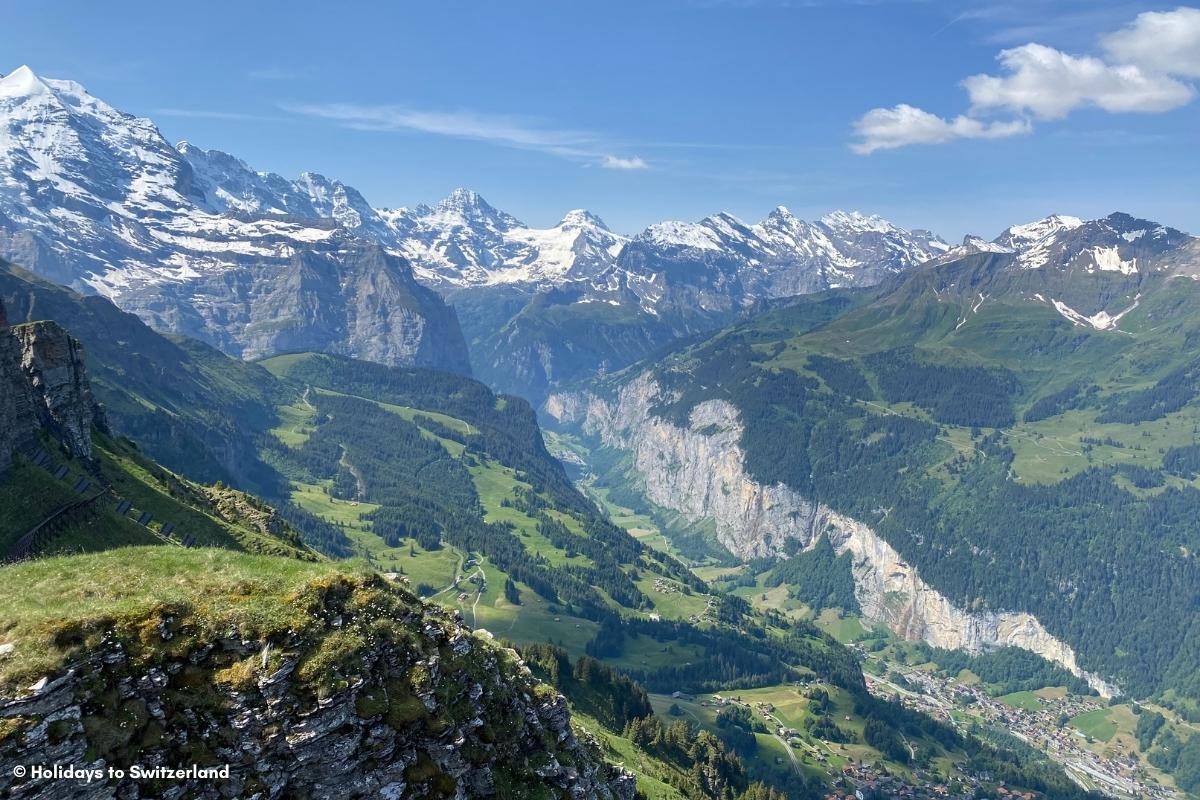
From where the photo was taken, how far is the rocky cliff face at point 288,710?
97.7 ft

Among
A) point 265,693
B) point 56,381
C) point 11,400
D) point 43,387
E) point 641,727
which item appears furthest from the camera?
point 641,727

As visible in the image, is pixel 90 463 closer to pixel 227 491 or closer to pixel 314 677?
pixel 227 491

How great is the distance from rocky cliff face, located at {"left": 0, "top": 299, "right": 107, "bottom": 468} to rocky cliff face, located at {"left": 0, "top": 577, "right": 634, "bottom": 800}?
180 feet

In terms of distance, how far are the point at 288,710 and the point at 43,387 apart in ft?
238

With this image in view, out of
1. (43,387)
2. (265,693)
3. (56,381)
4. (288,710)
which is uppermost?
(56,381)

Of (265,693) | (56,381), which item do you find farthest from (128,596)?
(56,381)

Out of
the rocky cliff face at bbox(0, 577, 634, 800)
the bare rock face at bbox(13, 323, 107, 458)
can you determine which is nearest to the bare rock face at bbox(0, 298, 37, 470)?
the bare rock face at bbox(13, 323, 107, 458)

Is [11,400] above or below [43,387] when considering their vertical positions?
below

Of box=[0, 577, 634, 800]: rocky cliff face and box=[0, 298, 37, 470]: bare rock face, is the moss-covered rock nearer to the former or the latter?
box=[0, 577, 634, 800]: rocky cliff face

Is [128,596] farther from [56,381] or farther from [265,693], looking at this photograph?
[56,381]

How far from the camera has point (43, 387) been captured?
86.6 m

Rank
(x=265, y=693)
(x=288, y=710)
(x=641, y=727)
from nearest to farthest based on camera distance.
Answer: (x=265, y=693) → (x=288, y=710) → (x=641, y=727)

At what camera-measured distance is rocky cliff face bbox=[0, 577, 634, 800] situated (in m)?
29.8

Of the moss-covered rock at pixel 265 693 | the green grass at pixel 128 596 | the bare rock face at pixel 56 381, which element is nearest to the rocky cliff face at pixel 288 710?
the moss-covered rock at pixel 265 693
